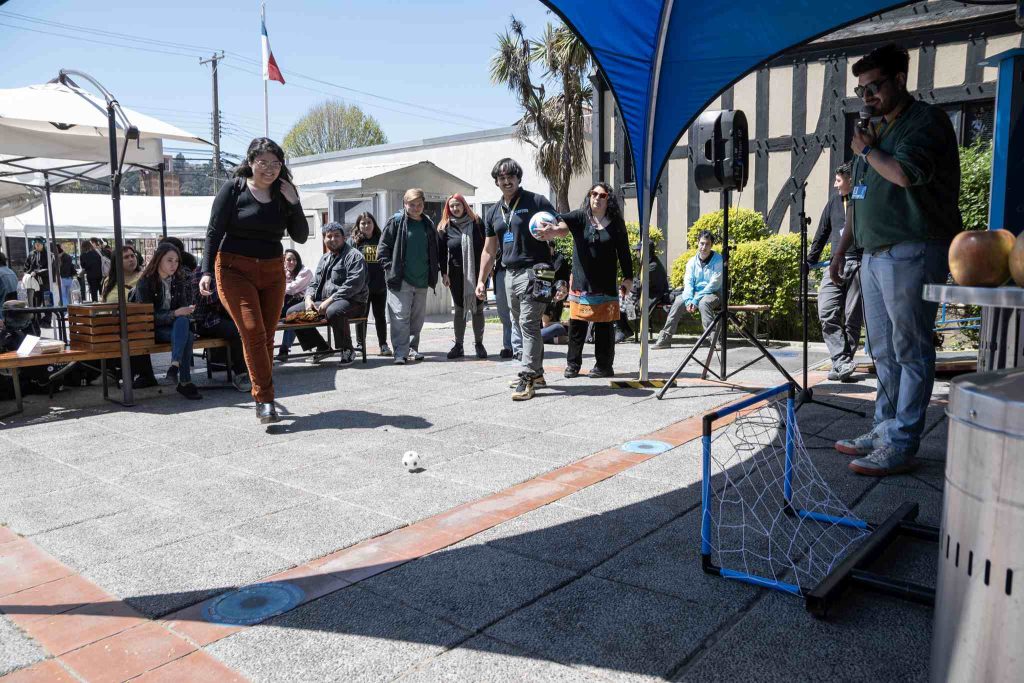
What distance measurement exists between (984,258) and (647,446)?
10.2ft

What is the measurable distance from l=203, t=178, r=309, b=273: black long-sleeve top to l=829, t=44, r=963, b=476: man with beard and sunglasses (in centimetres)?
385

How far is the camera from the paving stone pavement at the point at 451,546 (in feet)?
7.84

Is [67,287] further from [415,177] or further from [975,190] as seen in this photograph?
[975,190]

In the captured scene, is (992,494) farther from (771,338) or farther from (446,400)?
(771,338)

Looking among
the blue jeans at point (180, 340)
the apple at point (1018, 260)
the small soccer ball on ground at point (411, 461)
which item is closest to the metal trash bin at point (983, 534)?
the apple at point (1018, 260)

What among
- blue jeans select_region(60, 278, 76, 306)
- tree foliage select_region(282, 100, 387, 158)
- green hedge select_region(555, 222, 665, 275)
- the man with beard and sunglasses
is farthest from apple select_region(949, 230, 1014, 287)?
tree foliage select_region(282, 100, 387, 158)

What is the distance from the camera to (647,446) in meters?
4.89

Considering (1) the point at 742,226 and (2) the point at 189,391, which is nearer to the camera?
(2) the point at 189,391

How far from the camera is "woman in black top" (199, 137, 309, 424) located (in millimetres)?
5324

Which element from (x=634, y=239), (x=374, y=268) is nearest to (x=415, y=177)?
(x=634, y=239)

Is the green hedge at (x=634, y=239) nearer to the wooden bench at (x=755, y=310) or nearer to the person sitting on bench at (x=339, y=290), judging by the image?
the wooden bench at (x=755, y=310)

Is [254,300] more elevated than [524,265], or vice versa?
[524,265]

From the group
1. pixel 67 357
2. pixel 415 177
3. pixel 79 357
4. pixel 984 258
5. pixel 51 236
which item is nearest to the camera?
pixel 984 258

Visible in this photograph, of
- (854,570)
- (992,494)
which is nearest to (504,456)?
(854,570)
